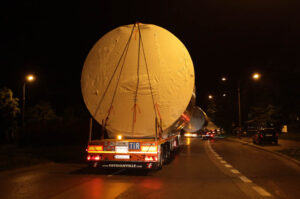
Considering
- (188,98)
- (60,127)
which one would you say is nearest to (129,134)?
(188,98)

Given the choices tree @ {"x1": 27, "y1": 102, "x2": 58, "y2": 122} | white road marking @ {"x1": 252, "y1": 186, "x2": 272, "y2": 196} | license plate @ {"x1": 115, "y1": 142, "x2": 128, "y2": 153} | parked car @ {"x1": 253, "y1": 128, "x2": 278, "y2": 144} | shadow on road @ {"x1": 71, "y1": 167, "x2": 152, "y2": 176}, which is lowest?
shadow on road @ {"x1": 71, "y1": 167, "x2": 152, "y2": 176}

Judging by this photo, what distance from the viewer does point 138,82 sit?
11.5m

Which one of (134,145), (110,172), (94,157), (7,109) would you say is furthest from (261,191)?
(7,109)

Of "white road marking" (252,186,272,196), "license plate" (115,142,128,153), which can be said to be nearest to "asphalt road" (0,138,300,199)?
"white road marking" (252,186,272,196)

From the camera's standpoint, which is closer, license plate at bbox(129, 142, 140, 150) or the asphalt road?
the asphalt road

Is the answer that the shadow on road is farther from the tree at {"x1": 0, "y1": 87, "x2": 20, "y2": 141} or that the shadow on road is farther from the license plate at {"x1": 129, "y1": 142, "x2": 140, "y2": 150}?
the tree at {"x1": 0, "y1": 87, "x2": 20, "y2": 141}

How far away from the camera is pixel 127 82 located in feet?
38.0

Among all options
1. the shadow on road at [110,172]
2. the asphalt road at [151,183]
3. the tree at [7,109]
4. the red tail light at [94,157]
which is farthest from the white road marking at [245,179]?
the tree at [7,109]

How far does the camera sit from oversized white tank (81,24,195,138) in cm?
1152

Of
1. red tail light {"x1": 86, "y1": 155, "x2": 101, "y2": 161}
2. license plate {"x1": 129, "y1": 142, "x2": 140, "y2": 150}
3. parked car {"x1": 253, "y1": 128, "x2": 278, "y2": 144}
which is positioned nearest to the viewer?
license plate {"x1": 129, "y1": 142, "x2": 140, "y2": 150}

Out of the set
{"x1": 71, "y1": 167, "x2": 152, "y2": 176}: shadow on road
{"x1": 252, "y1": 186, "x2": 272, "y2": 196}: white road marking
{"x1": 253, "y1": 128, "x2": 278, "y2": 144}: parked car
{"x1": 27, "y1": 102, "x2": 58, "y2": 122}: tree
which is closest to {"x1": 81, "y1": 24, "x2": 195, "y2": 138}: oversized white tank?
{"x1": 71, "y1": 167, "x2": 152, "y2": 176}: shadow on road

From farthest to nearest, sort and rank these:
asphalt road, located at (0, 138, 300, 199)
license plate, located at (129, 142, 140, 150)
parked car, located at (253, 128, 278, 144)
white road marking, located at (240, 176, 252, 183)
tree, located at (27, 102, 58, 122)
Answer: tree, located at (27, 102, 58, 122) → parked car, located at (253, 128, 278, 144) → license plate, located at (129, 142, 140, 150) → white road marking, located at (240, 176, 252, 183) → asphalt road, located at (0, 138, 300, 199)

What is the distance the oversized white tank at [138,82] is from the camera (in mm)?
11516

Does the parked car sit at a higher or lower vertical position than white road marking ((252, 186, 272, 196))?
higher
